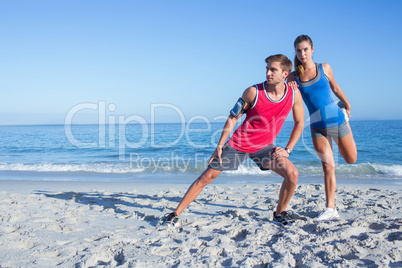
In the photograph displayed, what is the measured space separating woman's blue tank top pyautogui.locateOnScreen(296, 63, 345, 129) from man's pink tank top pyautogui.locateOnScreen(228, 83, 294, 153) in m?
0.30

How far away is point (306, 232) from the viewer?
3051 mm

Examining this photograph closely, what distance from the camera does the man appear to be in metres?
3.14

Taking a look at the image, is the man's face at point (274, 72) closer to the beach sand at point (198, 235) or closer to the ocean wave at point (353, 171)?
the beach sand at point (198, 235)

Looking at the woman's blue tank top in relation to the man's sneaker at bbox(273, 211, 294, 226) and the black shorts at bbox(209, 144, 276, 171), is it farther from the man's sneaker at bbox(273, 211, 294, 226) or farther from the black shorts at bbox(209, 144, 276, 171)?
the man's sneaker at bbox(273, 211, 294, 226)

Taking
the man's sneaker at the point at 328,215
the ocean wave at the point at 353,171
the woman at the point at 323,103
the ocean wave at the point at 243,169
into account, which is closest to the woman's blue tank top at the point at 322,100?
the woman at the point at 323,103

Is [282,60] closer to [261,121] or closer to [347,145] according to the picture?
[261,121]

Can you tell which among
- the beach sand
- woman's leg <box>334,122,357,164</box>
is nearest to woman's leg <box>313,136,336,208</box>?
woman's leg <box>334,122,357,164</box>

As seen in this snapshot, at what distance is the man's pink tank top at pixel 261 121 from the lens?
124 inches

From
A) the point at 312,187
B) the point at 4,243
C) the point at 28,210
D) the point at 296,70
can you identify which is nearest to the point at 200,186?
the point at 296,70

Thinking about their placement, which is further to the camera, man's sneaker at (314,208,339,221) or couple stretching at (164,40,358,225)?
man's sneaker at (314,208,339,221)

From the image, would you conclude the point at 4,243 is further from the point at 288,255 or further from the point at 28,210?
the point at 288,255

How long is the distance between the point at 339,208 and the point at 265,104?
2.09m

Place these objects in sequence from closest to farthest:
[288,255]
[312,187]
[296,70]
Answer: [288,255]
[296,70]
[312,187]

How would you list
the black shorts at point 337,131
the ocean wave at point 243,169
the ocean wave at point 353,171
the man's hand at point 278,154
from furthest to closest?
the ocean wave at point 243,169, the ocean wave at point 353,171, the black shorts at point 337,131, the man's hand at point 278,154
